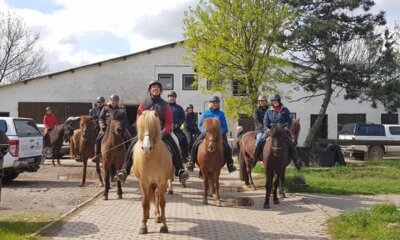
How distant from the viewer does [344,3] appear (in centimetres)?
2600

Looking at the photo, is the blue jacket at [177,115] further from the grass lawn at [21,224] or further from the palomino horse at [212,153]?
the grass lawn at [21,224]

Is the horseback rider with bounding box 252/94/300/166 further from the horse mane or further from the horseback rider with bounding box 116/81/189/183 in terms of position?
the horse mane

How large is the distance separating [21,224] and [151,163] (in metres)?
2.59

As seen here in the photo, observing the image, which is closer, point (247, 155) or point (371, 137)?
point (247, 155)

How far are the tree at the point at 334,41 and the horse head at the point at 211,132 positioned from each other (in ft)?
47.2

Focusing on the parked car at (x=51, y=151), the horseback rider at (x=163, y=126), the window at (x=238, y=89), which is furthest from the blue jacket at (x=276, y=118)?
the window at (x=238, y=89)

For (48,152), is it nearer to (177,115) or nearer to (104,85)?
(104,85)

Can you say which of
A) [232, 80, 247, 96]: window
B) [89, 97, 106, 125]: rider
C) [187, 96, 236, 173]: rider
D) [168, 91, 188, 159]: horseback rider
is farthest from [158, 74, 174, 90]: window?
[187, 96, 236, 173]: rider

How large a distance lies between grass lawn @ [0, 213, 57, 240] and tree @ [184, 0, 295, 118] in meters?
18.1

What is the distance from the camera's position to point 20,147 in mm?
15484

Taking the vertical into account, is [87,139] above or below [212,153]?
above

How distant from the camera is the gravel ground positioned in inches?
460

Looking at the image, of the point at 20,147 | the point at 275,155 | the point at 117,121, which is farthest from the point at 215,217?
the point at 20,147

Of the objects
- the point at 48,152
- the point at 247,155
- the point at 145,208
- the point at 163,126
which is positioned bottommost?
the point at 145,208
